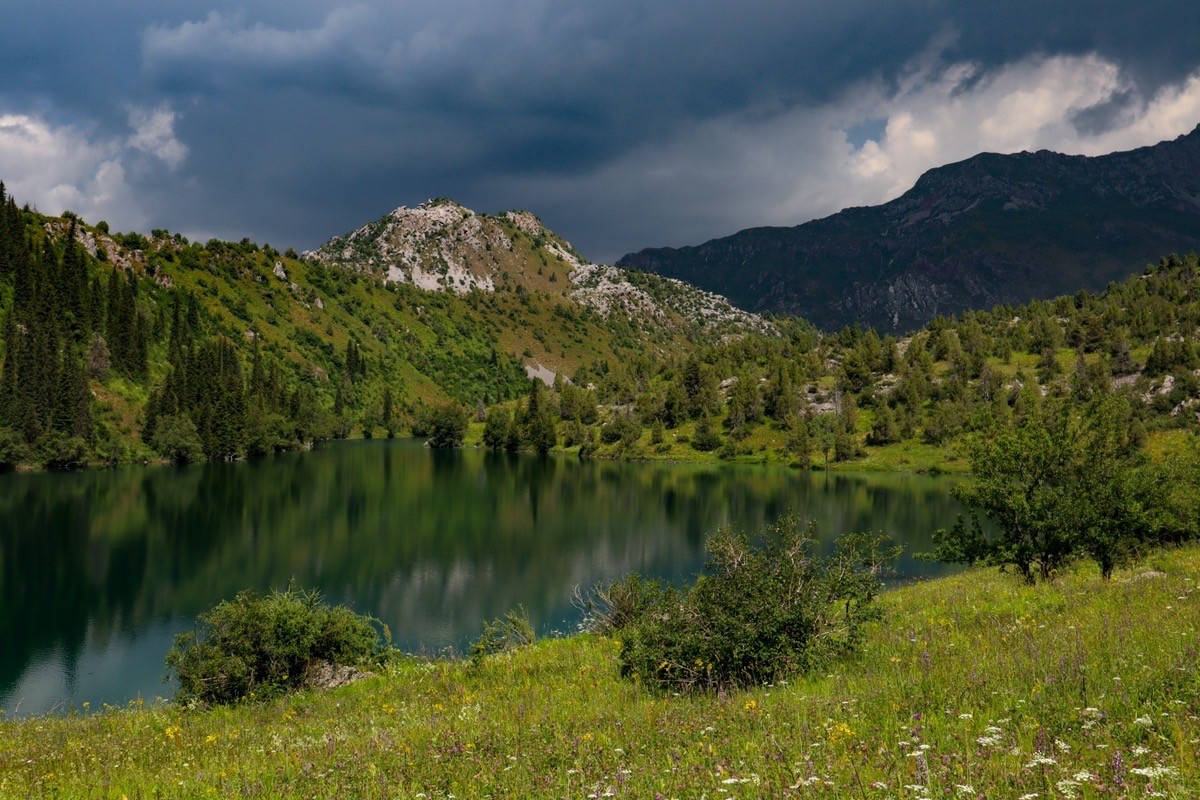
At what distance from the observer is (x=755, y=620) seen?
15883mm

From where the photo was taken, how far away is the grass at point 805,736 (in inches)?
254

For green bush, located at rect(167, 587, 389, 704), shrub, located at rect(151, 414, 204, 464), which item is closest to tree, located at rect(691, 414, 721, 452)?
shrub, located at rect(151, 414, 204, 464)

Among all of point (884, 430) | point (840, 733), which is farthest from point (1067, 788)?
point (884, 430)

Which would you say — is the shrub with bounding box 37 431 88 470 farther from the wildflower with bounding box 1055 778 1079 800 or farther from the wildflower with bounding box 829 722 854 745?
the wildflower with bounding box 1055 778 1079 800

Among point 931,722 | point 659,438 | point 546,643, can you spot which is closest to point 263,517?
point 546,643

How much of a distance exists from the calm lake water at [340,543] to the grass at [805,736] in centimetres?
2315

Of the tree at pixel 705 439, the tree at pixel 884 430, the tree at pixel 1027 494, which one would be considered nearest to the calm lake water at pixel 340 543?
the tree at pixel 1027 494

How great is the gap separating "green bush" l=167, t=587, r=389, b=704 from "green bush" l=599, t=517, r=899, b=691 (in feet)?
45.5

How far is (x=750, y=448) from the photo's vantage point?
18562 cm

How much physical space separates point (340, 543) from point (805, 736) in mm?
69913

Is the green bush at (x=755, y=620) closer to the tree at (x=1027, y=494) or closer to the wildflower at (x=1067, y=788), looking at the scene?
the wildflower at (x=1067, y=788)

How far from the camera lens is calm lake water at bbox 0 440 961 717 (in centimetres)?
4153

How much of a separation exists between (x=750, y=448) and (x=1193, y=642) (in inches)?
7048

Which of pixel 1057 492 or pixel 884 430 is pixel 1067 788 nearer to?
pixel 1057 492
